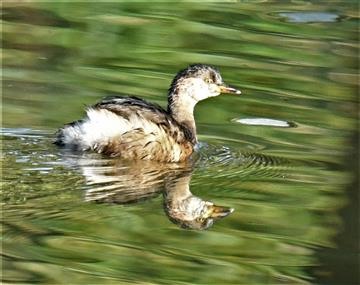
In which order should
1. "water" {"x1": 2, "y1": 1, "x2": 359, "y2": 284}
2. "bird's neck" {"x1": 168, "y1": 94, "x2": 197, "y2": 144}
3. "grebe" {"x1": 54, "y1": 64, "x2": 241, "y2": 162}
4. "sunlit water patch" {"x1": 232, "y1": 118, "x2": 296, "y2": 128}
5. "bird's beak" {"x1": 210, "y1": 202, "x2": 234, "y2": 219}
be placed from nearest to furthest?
"water" {"x1": 2, "y1": 1, "x2": 359, "y2": 284} < "bird's beak" {"x1": 210, "y1": 202, "x2": 234, "y2": 219} < "grebe" {"x1": 54, "y1": 64, "x2": 241, "y2": 162} < "bird's neck" {"x1": 168, "y1": 94, "x2": 197, "y2": 144} < "sunlit water patch" {"x1": 232, "y1": 118, "x2": 296, "y2": 128}

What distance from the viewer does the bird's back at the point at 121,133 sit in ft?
25.1

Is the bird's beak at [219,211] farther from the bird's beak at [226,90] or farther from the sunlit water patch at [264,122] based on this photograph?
the bird's beak at [226,90]

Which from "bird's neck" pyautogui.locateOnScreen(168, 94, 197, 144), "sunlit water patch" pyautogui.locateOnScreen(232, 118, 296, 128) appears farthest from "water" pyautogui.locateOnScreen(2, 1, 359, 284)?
"bird's neck" pyautogui.locateOnScreen(168, 94, 197, 144)

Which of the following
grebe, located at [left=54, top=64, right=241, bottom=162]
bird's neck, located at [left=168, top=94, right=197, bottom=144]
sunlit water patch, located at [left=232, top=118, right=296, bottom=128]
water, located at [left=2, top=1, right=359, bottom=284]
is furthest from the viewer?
sunlit water patch, located at [left=232, top=118, right=296, bottom=128]

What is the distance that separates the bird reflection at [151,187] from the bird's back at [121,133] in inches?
3.0

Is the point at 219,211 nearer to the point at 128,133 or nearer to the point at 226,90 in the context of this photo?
the point at 128,133

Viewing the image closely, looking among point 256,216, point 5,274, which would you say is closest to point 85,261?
point 5,274

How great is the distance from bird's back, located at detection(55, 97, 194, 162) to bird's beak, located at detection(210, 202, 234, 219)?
101 cm

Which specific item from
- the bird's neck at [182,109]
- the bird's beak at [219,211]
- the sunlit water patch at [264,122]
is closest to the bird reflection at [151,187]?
the bird's beak at [219,211]

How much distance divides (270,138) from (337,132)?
19.3 inches

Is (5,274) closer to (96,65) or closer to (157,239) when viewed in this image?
(157,239)

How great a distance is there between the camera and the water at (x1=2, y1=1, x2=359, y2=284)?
5969 mm

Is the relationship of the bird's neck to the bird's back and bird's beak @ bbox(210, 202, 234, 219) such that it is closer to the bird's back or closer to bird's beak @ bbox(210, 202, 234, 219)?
the bird's back

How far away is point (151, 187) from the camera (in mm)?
7117
